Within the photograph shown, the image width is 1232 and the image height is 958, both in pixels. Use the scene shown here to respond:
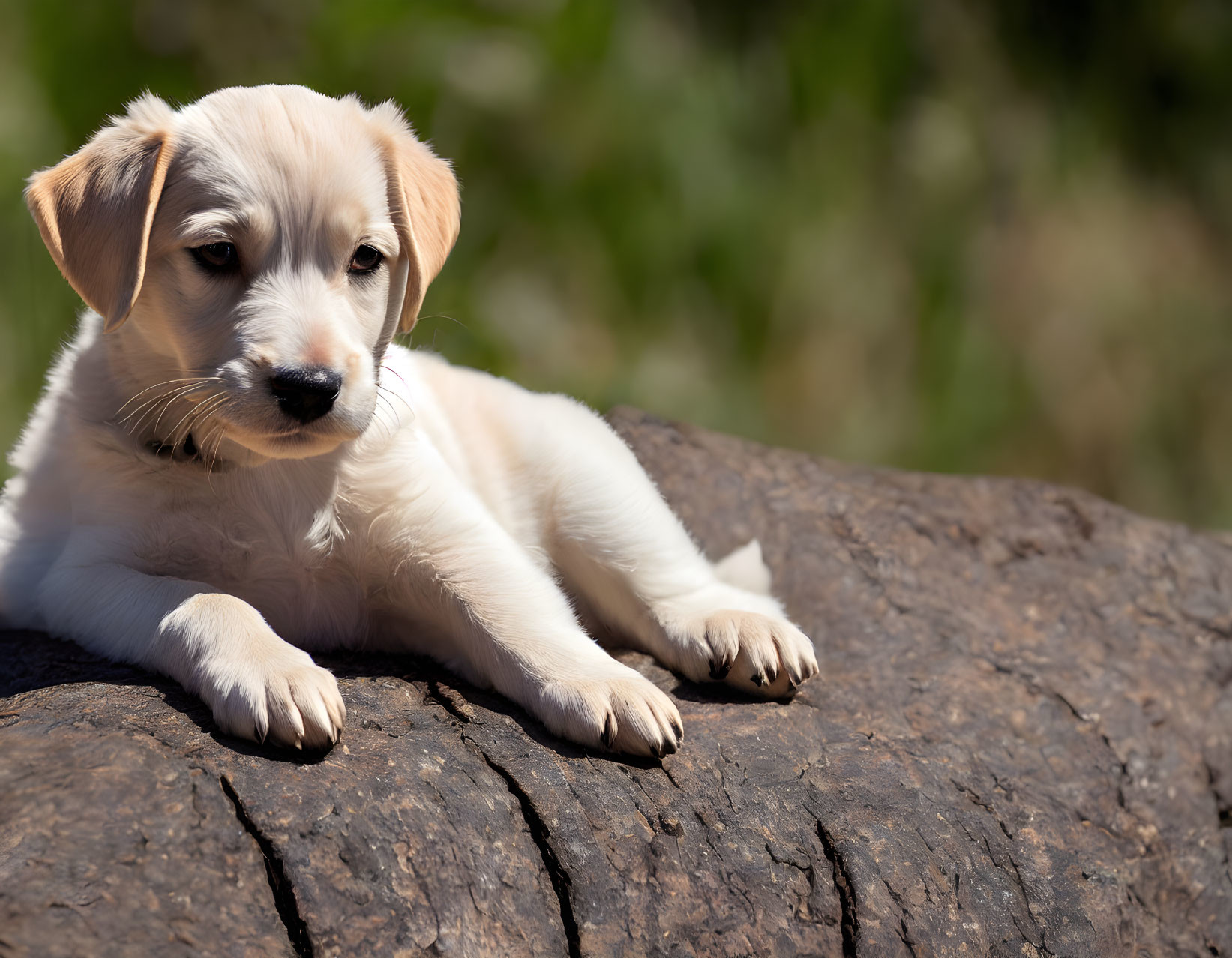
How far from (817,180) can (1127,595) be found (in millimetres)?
3548

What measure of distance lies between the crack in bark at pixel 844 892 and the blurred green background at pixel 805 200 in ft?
12.7

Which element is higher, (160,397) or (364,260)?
(364,260)

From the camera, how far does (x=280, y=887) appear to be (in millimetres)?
2488

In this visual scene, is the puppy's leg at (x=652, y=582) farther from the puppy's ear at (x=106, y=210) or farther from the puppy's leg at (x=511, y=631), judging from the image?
the puppy's ear at (x=106, y=210)

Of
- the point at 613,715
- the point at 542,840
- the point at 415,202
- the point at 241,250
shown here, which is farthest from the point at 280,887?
the point at 415,202

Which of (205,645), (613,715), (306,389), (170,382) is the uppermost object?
(306,389)

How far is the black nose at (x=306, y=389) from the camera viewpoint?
2.93 meters

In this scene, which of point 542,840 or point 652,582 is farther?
point 652,582

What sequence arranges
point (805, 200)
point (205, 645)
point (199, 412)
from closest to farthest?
point (205, 645) → point (199, 412) → point (805, 200)

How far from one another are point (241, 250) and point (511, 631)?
1.26m

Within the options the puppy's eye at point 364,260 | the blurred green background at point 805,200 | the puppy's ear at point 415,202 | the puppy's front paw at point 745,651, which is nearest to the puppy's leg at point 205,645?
the puppy's eye at point 364,260

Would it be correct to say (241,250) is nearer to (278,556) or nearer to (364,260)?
(364,260)

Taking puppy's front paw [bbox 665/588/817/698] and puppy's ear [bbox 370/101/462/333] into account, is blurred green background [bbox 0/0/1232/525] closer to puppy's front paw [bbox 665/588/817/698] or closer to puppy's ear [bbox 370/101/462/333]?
puppy's ear [bbox 370/101/462/333]

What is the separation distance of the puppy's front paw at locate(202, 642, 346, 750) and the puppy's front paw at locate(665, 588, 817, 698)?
50.7 inches
